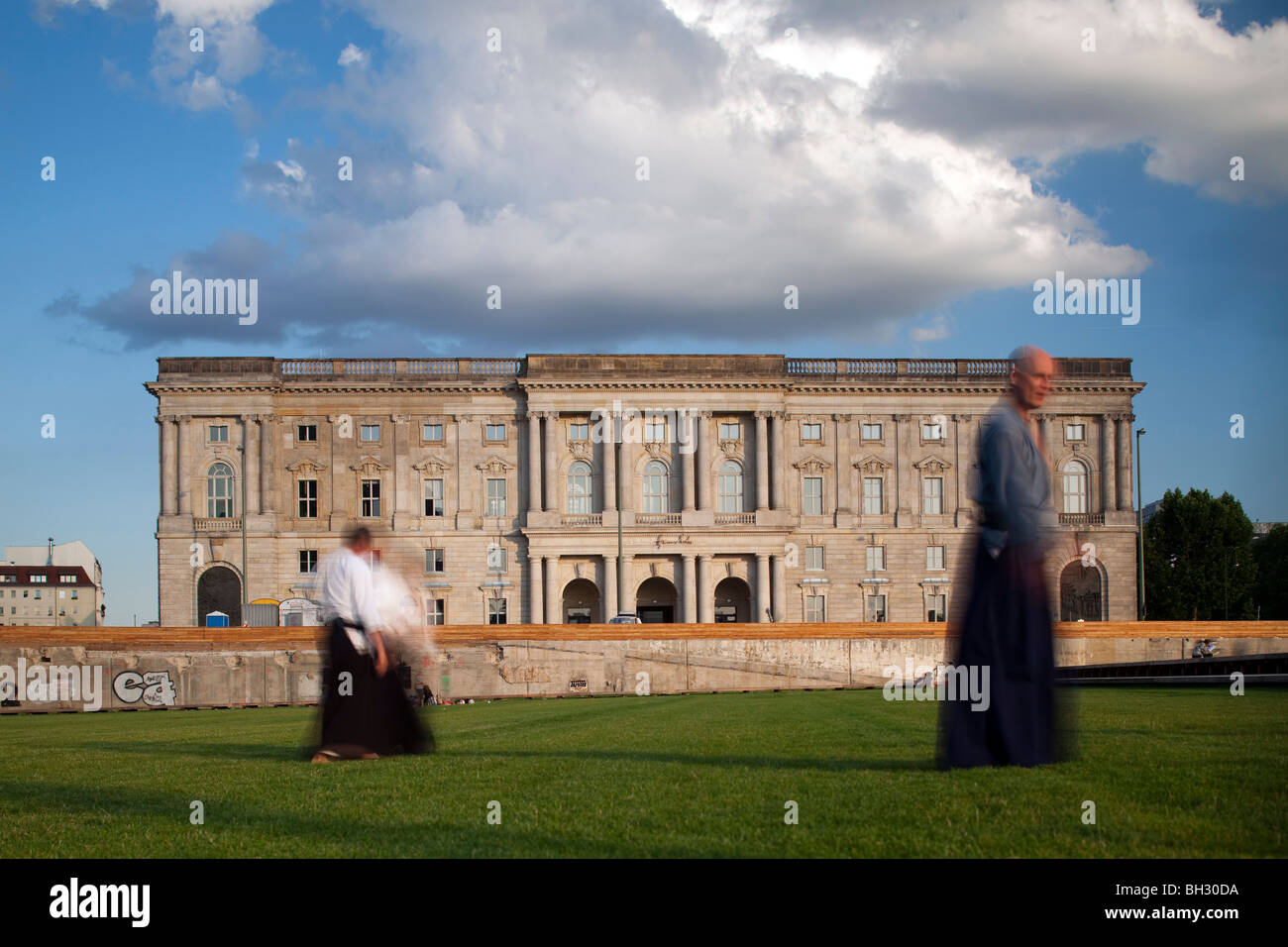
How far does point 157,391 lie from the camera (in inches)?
2813

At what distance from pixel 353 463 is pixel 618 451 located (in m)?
16.4

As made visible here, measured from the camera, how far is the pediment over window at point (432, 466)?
72.9 metres

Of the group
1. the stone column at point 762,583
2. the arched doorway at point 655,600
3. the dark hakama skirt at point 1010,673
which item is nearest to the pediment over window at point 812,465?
the stone column at point 762,583

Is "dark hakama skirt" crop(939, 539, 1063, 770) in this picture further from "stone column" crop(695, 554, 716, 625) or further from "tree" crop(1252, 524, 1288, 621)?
"tree" crop(1252, 524, 1288, 621)

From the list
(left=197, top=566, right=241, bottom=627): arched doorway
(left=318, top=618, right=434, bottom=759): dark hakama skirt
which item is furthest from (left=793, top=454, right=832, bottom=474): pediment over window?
(left=318, top=618, right=434, bottom=759): dark hakama skirt

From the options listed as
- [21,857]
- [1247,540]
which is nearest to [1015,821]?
[21,857]

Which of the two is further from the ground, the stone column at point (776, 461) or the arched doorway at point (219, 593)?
the stone column at point (776, 461)

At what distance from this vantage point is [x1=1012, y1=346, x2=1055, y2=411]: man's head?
8.62 metres

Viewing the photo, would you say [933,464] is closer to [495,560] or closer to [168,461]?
[495,560]

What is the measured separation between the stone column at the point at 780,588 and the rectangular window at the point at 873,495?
6.84 m

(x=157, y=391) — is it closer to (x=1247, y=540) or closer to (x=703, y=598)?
(x=703, y=598)

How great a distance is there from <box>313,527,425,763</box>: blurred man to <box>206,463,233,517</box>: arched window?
6500 cm

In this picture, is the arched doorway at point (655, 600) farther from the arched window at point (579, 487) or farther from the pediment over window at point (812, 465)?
the pediment over window at point (812, 465)

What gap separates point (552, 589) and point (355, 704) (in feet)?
201
